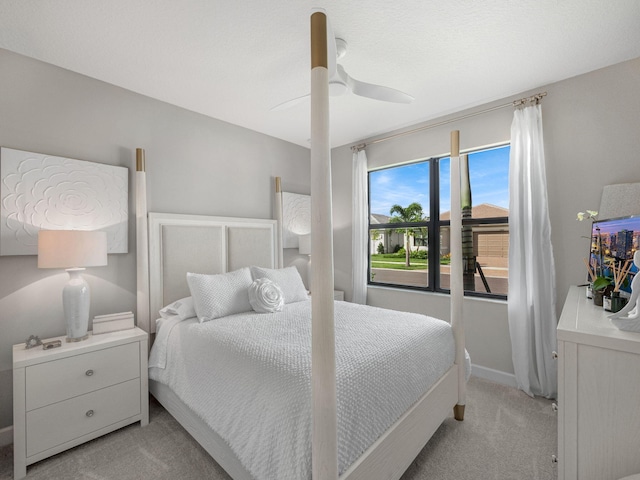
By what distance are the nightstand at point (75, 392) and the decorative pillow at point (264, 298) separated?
829mm

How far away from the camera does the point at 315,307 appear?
1.06 m

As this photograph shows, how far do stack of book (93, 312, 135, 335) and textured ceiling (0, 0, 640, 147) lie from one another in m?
1.87

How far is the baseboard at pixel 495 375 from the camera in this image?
8.98ft

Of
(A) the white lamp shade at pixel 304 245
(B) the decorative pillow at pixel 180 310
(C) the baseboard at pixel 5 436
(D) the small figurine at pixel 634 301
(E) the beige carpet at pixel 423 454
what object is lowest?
(E) the beige carpet at pixel 423 454

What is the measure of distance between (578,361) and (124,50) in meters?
3.03

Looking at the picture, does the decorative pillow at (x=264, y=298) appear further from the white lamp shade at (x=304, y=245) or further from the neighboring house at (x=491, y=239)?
the neighboring house at (x=491, y=239)

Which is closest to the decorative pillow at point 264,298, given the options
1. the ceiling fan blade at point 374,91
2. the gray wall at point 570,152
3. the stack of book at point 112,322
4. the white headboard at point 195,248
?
the white headboard at point 195,248

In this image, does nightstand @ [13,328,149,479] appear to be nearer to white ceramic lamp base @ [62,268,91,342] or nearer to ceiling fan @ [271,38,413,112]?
white ceramic lamp base @ [62,268,91,342]

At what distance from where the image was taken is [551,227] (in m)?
2.55

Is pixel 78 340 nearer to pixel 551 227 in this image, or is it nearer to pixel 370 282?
pixel 370 282

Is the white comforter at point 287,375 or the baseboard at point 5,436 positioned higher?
the white comforter at point 287,375

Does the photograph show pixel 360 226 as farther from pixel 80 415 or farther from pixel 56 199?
pixel 80 415

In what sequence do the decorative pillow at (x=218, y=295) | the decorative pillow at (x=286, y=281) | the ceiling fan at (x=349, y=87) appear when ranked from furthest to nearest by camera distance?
the decorative pillow at (x=286, y=281)
the decorative pillow at (x=218, y=295)
the ceiling fan at (x=349, y=87)

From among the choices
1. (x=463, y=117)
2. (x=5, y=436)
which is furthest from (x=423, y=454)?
(x=463, y=117)
